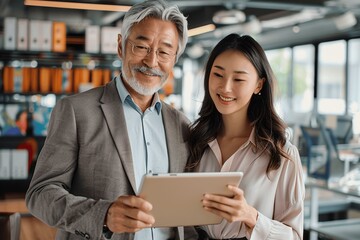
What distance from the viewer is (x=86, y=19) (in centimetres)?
1195

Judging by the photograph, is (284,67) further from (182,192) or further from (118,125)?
(182,192)

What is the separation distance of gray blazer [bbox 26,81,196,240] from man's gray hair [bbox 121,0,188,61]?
0.31 m

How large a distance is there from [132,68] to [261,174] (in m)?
0.66

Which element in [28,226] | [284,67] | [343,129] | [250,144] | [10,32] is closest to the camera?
[250,144]

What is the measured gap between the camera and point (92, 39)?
6.71m

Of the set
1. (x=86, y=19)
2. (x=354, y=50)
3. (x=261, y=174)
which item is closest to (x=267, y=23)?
(x=354, y=50)

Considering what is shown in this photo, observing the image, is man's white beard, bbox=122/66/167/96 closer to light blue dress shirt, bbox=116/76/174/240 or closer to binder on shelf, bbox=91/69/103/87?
light blue dress shirt, bbox=116/76/174/240

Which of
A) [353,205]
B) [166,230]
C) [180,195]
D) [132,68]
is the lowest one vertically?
A: [353,205]

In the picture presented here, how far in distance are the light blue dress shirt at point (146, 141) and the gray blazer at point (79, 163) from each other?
0.06m

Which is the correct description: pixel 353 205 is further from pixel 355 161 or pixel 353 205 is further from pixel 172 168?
pixel 172 168

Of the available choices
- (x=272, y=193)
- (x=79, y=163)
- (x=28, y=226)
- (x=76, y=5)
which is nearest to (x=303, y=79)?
(x=76, y=5)

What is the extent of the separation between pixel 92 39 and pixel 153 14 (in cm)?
492

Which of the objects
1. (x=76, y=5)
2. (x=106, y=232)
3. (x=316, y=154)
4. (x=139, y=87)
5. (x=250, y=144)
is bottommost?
(x=316, y=154)

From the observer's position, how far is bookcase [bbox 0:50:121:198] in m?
6.45
